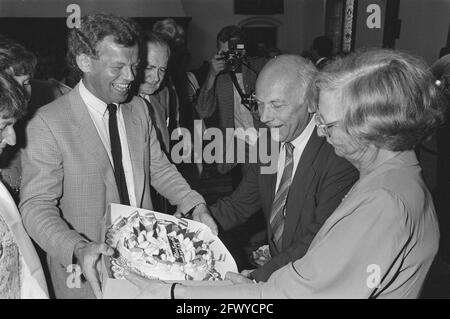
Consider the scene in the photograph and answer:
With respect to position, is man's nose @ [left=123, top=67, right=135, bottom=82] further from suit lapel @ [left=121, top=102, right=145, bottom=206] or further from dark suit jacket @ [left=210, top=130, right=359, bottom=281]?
dark suit jacket @ [left=210, top=130, right=359, bottom=281]

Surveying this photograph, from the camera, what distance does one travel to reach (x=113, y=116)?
176cm

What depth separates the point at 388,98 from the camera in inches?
44.4

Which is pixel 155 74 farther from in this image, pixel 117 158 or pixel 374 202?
pixel 374 202

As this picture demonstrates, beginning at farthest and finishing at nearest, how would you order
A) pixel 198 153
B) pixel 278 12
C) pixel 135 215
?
pixel 278 12, pixel 198 153, pixel 135 215

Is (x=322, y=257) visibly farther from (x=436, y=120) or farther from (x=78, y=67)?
(x=78, y=67)

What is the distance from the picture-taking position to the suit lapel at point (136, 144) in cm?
179

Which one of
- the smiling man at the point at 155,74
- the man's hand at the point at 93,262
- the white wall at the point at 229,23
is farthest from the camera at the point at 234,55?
the white wall at the point at 229,23

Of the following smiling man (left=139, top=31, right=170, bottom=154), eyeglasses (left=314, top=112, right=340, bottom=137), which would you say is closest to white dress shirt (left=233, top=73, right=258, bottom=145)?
smiling man (left=139, top=31, right=170, bottom=154)

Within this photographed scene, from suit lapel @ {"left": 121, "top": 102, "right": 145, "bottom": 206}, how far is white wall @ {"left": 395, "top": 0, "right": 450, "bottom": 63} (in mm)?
6694

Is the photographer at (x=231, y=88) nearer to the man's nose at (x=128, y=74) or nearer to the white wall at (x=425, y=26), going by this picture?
the man's nose at (x=128, y=74)

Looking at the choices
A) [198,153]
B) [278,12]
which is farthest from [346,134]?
[278,12]

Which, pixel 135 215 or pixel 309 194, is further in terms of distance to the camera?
pixel 309 194
